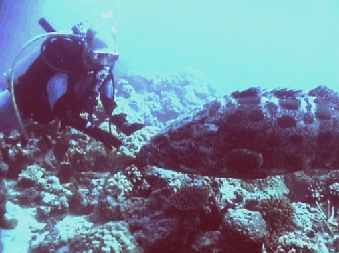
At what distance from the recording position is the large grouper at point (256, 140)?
377cm

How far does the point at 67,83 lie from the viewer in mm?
4184

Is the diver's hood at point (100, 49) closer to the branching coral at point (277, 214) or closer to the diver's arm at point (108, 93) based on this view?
the diver's arm at point (108, 93)

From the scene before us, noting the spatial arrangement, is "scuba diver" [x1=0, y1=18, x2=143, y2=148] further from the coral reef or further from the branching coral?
the branching coral

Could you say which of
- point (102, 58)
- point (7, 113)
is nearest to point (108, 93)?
point (102, 58)

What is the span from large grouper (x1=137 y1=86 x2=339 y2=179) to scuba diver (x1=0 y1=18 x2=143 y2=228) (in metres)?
0.87

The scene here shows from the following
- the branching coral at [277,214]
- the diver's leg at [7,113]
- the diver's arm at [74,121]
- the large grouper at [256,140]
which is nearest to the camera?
the large grouper at [256,140]

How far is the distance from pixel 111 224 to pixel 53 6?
49664 millimetres

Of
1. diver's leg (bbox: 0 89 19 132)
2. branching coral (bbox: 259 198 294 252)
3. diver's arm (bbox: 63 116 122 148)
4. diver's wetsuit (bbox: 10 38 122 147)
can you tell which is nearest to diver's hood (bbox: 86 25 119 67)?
diver's wetsuit (bbox: 10 38 122 147)

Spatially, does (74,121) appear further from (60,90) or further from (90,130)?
(60,90)

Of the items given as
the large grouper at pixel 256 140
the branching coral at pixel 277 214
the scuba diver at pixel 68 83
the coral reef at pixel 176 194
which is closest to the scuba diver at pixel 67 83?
the scuba diver at pixel 68 83

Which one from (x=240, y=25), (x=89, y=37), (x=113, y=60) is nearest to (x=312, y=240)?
(x=113, y=60)

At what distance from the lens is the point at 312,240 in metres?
5.11

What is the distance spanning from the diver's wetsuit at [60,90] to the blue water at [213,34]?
107cm

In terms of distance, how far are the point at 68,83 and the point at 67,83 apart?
2cm
